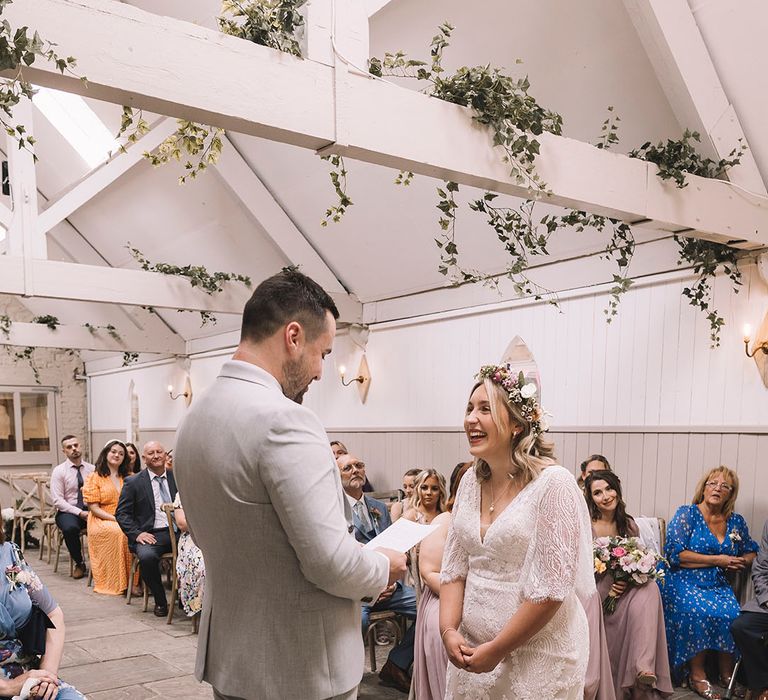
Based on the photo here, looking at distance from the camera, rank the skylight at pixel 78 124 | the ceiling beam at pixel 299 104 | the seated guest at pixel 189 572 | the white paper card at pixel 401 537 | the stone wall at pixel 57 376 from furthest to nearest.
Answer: the stone wall at pixel 57 376 < the skylight at pixel 78 124 < the seated guest at pixel 189 572 < the ceiling beam at pixel 299 104 < the white paper card at pixel 401 537

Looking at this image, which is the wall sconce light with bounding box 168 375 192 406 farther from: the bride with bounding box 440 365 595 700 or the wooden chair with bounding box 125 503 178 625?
the bride with bounding box 440 365 595 700

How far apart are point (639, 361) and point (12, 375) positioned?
40.3 feet

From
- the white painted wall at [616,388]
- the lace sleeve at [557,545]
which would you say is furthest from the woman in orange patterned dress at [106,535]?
the lace sleeve at [557,545]

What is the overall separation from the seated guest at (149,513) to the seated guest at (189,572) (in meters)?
0.68

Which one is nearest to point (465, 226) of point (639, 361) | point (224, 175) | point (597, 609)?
point (639, 361)

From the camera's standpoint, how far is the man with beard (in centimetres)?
134

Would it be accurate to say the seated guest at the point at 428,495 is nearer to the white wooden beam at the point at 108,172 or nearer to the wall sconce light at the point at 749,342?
the wall sconce light at the point at 749,342

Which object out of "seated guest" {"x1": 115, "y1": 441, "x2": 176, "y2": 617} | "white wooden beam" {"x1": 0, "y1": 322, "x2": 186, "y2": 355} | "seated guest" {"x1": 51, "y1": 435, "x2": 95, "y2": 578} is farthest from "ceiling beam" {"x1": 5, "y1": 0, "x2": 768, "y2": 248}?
"white wooden beam" {"x1": 0, "y1": 322, "x2": 186, "y2": 355}

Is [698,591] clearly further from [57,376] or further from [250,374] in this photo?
[57,376]

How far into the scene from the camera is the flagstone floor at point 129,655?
419 cm

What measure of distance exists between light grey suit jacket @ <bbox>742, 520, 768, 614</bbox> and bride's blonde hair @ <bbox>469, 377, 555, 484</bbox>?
104 inches

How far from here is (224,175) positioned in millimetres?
7512

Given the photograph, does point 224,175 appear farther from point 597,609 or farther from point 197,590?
point 597,609

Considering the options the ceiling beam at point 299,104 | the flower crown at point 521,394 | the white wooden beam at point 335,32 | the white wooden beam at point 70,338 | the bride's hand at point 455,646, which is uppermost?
the white wooden beam at point 335,32
